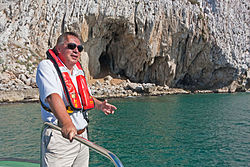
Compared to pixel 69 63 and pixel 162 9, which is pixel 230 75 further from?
pixel 69 63

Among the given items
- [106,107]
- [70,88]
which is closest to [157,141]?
[106,107]

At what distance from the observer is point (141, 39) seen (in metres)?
37.1

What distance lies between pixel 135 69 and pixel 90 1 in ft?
47.6

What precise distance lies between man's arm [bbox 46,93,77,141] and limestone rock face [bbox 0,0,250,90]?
25159mm

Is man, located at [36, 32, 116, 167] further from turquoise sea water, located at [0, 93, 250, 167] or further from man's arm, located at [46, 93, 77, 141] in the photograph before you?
turquoise sea water, located at [0, 93, 250, 167]

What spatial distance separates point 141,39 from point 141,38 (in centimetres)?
21

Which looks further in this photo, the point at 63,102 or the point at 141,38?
the point at 141,38

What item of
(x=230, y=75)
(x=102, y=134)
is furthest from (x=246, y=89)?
(x=102, y=134)

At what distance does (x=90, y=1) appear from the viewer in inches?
1319

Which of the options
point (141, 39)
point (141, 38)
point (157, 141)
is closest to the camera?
→ point (157, 141)

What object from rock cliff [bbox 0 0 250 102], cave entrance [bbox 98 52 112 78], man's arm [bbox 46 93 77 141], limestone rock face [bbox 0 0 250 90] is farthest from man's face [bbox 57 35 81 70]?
cave entrance [bbox 98 52 112 78]

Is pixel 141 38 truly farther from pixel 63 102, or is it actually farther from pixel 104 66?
pixel 63 102

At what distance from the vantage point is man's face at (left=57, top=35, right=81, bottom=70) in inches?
95.7

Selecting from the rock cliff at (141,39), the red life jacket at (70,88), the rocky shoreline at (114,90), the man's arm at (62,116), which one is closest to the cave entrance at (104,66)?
the rock cliff at (141,39)
